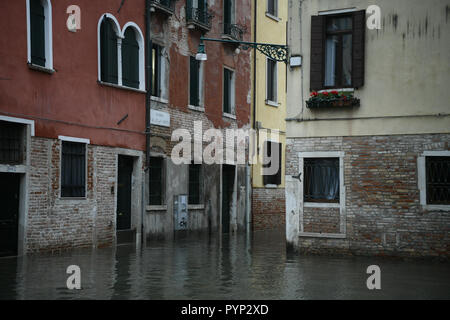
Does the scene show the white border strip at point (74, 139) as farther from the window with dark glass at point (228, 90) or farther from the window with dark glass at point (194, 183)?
the window with dark glass at point (228, 90)

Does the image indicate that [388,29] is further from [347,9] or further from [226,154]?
[226,154]

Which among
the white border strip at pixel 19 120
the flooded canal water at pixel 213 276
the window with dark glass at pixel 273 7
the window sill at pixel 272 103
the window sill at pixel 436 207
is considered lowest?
the flooded canal water at pixel 213 276

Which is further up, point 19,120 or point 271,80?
point 271,80

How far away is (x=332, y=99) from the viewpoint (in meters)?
15.4

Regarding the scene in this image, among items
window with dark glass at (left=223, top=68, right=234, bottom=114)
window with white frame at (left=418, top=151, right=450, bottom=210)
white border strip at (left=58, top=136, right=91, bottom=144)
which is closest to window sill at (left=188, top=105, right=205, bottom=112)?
window with dark glass at (left=223, top=68, right=234, bottom=114)

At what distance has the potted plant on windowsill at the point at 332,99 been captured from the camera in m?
15.2

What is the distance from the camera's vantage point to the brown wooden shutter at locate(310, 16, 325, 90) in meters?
15.8

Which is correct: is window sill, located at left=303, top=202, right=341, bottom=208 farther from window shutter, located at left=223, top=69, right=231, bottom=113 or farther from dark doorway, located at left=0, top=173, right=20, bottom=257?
window shutter, located at left=223, top=69, right=231, bottom=113

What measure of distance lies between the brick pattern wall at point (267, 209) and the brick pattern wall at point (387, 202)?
1011 cm

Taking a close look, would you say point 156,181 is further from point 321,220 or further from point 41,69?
point 321,220

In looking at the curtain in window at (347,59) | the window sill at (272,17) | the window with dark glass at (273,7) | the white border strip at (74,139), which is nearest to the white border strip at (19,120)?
the white border strip at (74,139)

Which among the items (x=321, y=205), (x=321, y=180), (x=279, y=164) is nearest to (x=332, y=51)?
(x=321, y=180)

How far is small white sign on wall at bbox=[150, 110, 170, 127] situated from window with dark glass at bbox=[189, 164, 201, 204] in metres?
2.21

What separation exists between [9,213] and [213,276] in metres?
5.20
